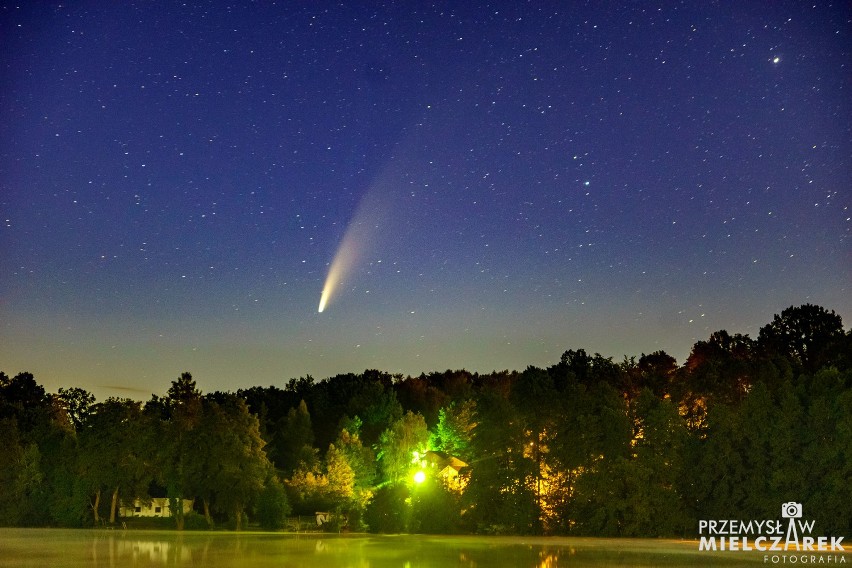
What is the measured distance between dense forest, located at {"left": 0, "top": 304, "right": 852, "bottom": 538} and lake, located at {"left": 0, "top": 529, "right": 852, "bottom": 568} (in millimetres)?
4223

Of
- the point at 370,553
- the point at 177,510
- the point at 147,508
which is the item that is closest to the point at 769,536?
the point at 370,553

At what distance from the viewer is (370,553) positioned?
38781mm

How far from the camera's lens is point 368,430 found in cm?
8281

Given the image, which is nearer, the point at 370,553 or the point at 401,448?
the point at 370,553

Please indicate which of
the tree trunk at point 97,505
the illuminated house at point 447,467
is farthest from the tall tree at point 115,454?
the illuminated house at point 447,467

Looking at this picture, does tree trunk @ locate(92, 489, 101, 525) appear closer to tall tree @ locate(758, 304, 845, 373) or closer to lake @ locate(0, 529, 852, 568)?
lake @ locate(0, 529, 852, 568)

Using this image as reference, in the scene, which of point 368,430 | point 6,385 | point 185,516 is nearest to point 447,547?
point 185,516

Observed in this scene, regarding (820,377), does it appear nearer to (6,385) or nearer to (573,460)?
(573,460)

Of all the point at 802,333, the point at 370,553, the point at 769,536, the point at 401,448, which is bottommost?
the point at 769,536

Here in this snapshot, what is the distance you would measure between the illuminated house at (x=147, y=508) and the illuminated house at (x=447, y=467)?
27462mm

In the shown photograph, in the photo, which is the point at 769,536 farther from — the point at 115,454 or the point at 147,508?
the point at 147,508

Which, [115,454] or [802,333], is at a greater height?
[802,333]

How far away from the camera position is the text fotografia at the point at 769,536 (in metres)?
40.8

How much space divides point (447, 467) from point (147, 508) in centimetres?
3402
